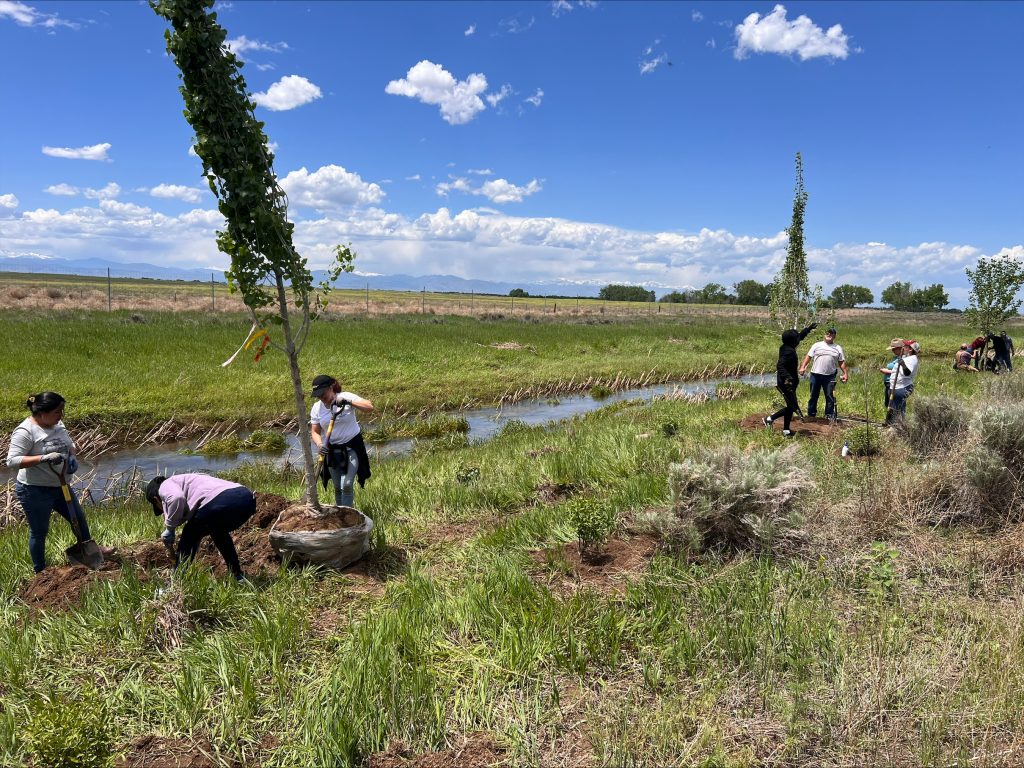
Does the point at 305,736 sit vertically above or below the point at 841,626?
below

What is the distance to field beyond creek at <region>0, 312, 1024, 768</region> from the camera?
299 cm

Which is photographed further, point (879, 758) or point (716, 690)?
point (716, 690)

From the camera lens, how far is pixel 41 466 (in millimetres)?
5461

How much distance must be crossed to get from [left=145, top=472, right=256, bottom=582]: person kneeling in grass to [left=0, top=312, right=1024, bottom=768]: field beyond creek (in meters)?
0.28

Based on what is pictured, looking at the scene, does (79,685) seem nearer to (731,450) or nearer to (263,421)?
(731,450)

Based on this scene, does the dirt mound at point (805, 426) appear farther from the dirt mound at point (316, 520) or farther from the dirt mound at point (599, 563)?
the dirt mound at point (316, 520)

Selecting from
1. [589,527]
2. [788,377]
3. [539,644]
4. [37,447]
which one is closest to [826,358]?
[788,377]

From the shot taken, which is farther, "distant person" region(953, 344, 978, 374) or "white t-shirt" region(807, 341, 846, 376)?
"distant person" region(953, 344, 978, 374)

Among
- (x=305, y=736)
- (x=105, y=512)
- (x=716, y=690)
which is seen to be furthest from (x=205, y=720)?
(x=105, y=512)

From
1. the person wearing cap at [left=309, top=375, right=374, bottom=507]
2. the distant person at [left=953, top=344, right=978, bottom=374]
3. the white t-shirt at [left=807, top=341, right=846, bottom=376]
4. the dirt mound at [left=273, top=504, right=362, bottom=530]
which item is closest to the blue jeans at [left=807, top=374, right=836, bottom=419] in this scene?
the white t-shirt at [left=807, top=341, right=846, bottom=376]

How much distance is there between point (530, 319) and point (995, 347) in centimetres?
3007

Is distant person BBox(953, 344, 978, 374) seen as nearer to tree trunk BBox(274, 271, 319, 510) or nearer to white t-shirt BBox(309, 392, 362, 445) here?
white t-shirt BBox(309, 392, 362, 445)

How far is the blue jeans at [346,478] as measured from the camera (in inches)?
259

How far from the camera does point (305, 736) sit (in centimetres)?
304
